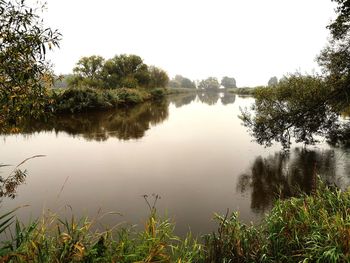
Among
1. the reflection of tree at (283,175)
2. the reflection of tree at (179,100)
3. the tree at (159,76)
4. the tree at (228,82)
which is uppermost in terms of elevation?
the tree at (228,82)

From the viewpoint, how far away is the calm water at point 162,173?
7129 millimetres

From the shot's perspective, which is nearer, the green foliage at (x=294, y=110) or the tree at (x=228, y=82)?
the green foliage at (x=294, y=110)

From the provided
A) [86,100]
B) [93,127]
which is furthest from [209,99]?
[93,127]

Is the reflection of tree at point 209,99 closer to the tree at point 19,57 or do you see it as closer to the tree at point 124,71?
the tree at point 124,71

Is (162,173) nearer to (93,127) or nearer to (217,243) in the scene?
(217,243)

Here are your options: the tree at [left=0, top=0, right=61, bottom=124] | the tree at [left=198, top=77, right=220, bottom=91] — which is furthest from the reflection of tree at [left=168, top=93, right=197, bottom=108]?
the tree at [left=198, top=77, right=220, bottom=91]

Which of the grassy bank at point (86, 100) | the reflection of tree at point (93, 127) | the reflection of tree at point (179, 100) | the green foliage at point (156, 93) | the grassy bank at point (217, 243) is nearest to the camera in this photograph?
the grassy bank at point (217, 243)

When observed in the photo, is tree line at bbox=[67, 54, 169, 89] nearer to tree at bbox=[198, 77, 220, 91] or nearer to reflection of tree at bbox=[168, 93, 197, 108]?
reflection of tree at bbox=[168, 93, 197, 108]

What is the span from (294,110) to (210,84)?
540ft

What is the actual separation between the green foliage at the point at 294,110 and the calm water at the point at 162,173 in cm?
107

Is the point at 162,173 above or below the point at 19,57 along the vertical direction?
below

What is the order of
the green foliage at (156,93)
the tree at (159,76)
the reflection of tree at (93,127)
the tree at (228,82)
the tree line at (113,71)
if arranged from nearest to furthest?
the reflection of tree at (93,127)
the tree line at (113,71)
the green foliage at (156,93)
the tree at (159,76)
the tree at (228,82)

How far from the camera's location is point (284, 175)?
9.45 metres

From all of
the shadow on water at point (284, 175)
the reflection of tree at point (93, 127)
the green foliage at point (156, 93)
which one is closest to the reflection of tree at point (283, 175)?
the shadow on water at point (284, 175)
